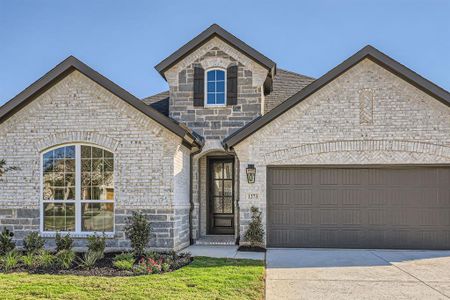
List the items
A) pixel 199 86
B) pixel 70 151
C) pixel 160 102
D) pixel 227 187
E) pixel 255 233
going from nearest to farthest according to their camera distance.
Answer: pixel 70 151, pixel 255 233, pixel 199 86, pixel 227 187, pixel 160 102

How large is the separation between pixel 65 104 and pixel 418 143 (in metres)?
9.89

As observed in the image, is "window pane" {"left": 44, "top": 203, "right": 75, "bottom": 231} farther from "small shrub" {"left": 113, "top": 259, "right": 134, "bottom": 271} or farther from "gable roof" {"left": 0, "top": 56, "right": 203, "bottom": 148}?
"small shrub" {"left": 113, "top": 259, "right": 134, "bottom": 271}

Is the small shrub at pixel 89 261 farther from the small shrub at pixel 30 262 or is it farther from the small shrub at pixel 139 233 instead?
the small shrub at pixel 139 233

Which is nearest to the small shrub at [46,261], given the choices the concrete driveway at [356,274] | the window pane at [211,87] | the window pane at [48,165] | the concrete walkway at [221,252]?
the window pane at [48,165]

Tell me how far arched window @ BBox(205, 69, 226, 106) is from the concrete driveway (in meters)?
5.04

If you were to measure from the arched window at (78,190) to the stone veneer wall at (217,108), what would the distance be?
3155 mm

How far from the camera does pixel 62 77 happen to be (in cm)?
1166

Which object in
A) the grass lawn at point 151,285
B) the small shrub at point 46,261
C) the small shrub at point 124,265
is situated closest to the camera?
the grass lawn at point 151,285

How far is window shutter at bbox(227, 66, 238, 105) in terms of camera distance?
13367 millimetres

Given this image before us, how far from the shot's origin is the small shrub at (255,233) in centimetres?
1181

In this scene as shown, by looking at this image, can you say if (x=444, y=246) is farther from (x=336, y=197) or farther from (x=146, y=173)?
(x=146, y=173)

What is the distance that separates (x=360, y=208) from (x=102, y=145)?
7.41 metres

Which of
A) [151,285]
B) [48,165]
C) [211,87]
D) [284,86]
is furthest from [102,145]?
[284,86]

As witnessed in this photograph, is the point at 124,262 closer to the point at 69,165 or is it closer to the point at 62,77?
the point at 69,165
